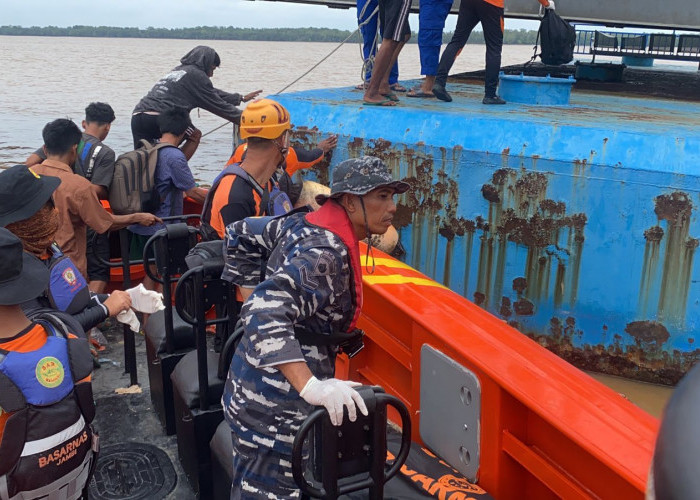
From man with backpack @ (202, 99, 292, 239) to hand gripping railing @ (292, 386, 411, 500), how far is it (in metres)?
1.61

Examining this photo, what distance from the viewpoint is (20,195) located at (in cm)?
273

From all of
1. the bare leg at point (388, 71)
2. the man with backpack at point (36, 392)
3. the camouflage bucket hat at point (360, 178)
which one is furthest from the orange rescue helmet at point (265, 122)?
the bare leg at point (388, 71)

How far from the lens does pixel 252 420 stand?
2.30m

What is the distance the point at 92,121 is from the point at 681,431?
5.27 metres

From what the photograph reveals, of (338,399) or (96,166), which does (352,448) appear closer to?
(338,399)

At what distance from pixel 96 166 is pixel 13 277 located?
3.02m

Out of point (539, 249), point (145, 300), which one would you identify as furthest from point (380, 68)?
point (145, 300)

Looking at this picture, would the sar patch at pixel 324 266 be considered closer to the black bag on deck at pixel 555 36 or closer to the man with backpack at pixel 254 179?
the man with backpack at pixel 254 179

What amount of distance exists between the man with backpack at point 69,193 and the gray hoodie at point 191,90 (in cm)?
207

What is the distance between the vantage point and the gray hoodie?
6.54 metres

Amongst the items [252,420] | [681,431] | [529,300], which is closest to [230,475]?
[252,420]

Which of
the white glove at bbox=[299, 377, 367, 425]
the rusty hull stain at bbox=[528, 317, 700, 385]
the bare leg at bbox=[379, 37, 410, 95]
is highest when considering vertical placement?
the bare leg at bbox=[379, 37, 410, 95]

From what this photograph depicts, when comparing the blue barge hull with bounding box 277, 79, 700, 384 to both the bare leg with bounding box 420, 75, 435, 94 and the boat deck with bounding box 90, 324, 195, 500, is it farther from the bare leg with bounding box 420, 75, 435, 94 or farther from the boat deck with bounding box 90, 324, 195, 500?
the boat deck with bounding box 90, 324, 195, 500

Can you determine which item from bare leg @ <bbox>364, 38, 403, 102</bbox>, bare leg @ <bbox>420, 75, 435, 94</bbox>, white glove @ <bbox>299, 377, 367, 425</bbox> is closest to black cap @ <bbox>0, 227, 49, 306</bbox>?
white glove @ <bbox>299, 377, 367, 425</bbox>
